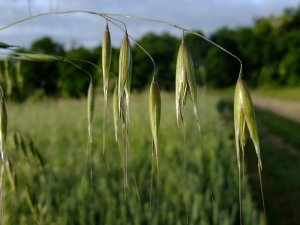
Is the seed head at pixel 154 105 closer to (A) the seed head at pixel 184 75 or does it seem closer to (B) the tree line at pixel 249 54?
(A) the seed head at pixel 184 75

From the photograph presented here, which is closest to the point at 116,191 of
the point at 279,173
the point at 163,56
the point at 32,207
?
the point at 32,207

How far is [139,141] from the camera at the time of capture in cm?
471

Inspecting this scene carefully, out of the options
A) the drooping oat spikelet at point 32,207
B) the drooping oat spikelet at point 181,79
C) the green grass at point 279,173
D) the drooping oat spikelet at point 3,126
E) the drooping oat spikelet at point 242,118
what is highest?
the drooping oat spikelet at point 181,79

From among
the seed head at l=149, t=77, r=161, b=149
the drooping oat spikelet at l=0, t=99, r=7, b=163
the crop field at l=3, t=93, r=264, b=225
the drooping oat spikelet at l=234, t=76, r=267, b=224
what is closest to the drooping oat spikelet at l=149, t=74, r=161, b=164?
the seed head at l=149, t=77, r=161, b=149

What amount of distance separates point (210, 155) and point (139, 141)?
852 mm

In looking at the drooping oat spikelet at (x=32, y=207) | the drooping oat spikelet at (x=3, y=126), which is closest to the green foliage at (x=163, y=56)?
the drooping oat spikelet at (x=32, y=207)

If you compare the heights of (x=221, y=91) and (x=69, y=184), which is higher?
(x=69, y=184)

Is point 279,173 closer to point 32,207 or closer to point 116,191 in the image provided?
point 116,191

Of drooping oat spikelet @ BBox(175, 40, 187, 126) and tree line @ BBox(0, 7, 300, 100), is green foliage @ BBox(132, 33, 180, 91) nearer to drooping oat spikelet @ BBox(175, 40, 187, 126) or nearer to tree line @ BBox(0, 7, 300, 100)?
tree line @ BBox(0, 7, 300, 100)

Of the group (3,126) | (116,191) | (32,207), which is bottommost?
(116,191)

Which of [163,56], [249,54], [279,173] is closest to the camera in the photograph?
[279,173]

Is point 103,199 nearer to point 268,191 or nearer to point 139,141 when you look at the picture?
point 139,141

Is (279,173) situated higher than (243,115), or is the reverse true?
(243,115)

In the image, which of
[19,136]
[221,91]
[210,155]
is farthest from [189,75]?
[221,91]
